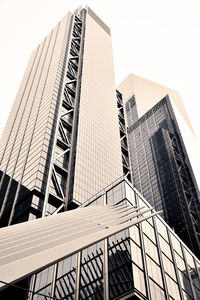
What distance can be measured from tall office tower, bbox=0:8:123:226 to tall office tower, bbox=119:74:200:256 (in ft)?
161

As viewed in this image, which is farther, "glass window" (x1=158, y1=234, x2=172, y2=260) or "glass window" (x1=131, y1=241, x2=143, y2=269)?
"glass window" (x1=158, y1=234, x2=172, y2=260)

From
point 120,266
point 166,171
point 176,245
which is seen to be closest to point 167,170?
point 166,171

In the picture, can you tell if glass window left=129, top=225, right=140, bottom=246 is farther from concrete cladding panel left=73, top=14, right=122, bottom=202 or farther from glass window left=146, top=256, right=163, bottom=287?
concrete cladding panel left=73, top=14, right=122, bottom=202

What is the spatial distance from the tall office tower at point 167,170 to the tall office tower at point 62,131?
49073mm

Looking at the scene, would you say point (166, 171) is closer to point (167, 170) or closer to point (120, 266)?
point (167, 170)

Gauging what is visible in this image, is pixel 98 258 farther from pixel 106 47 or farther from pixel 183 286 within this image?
pixel 106 47

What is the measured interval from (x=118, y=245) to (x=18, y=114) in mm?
69356

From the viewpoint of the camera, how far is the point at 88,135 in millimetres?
71812

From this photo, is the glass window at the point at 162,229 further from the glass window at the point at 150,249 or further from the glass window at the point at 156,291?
the glass window at the point at 156,291

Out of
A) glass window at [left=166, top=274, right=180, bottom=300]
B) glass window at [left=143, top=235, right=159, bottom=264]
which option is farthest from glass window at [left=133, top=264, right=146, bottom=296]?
glass window at [left=166, top=274, right=180, bottom=300]

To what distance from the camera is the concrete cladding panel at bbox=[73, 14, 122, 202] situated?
2421 inches

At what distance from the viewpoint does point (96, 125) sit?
7806 centimetres

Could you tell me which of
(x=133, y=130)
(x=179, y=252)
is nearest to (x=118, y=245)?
(x=179, y=252)

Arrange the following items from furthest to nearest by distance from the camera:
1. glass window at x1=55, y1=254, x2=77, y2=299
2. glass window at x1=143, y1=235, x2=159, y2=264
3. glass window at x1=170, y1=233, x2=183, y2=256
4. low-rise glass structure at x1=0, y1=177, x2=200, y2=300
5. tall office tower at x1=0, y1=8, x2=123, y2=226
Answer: tall office tower at x1=0, y1=8, x2=123, y2=226, glass window at x1=170, y1=233, x2=183, y2=256, glass window at x1=143, y1=235, x2=159, y2=264, glass window at x1=55, y1=254, x2=77, y2=299, low-rise glass structure at x1=0, y1=177, x2=200, y2=300
